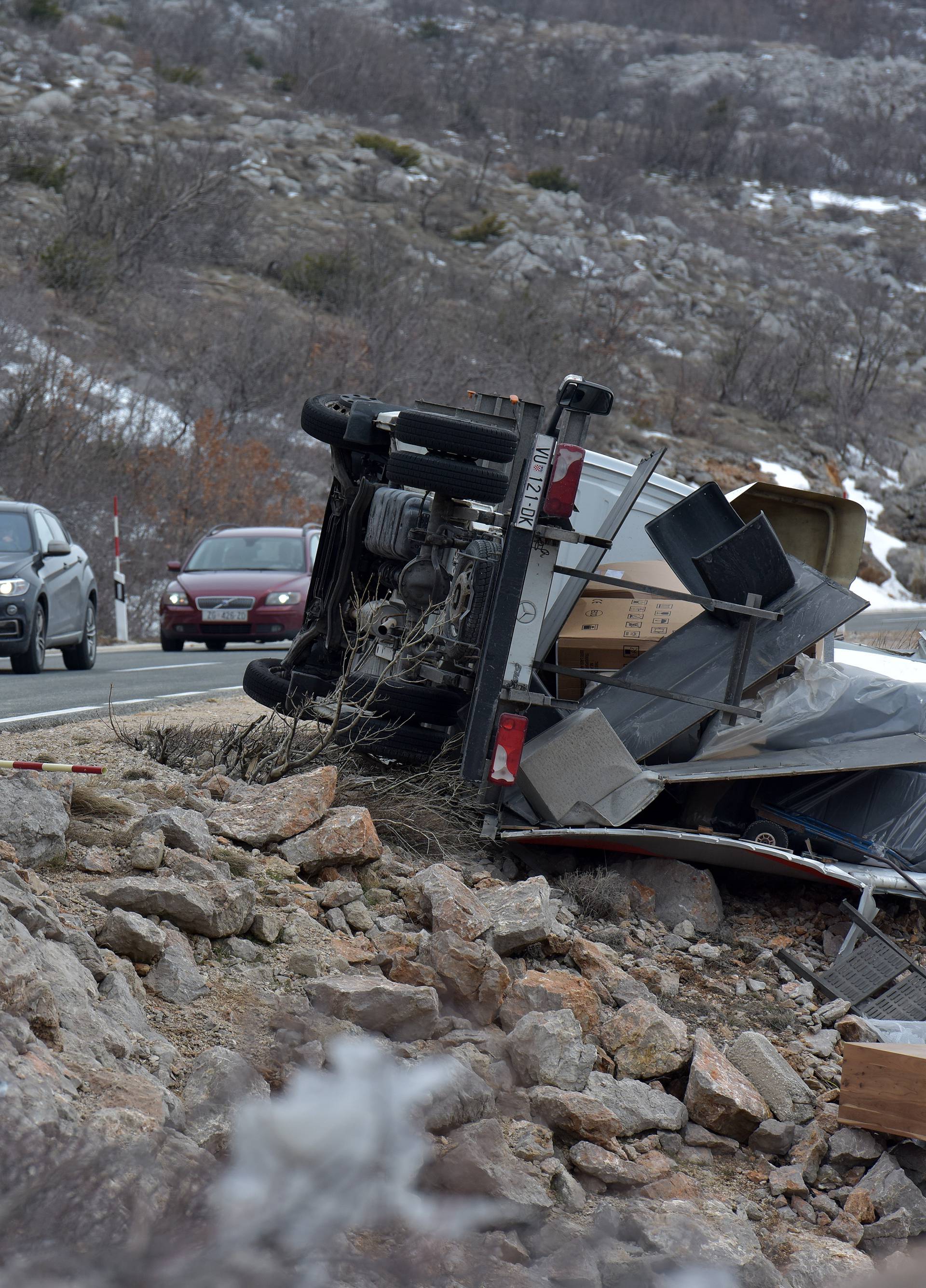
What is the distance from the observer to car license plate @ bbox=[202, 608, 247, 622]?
623 inches

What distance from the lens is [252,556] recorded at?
54.3 feet

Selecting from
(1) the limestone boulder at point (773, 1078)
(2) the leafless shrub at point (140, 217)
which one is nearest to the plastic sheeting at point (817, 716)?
(1) the limestone boulder at point (773, 1078)

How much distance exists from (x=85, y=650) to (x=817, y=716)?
9325 millimetres

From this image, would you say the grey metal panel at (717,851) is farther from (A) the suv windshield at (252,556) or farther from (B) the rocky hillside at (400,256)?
(B) the rocky hillside at (400,256)

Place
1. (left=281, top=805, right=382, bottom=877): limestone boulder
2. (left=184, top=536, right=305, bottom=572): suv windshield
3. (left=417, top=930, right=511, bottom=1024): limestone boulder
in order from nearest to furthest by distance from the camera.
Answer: (left=417, top=930, right=511, bottom=1024): limestone boulder, (left=281, top=805, right=382, bottom=877): limestone boulder, (left=184, top=536, right=305, bottom=572): suv windshield

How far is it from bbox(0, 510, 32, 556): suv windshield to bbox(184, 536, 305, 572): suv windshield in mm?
3721

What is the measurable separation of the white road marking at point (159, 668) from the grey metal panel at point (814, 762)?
8438 millimetres

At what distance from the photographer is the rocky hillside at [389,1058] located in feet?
7.32

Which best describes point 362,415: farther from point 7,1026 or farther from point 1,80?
point 1,80

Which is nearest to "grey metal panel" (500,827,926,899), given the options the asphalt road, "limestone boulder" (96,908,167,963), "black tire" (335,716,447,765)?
"black tire" (335,716,447,765)

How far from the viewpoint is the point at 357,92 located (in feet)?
197

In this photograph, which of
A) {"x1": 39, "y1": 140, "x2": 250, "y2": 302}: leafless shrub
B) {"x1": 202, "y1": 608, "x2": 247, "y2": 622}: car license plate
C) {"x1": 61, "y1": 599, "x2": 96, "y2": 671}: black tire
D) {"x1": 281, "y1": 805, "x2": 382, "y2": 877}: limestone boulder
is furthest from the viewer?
{"x1": 39, "y1": 140, "x2": 250, "y2": 302}: leafless shrub

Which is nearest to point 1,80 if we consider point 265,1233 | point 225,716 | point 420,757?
point 225,716

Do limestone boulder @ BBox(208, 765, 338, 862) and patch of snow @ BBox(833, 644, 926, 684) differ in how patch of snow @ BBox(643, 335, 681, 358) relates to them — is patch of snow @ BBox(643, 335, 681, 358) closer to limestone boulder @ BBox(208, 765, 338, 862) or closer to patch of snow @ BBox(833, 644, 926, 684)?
patch of snow @ BBox(833, 644, 926, 684)
